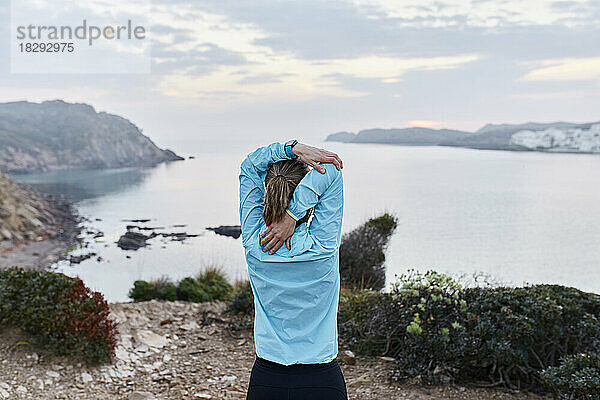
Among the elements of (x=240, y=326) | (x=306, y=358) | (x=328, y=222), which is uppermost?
(x=328, y=222)

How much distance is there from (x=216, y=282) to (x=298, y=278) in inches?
204

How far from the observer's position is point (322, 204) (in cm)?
168

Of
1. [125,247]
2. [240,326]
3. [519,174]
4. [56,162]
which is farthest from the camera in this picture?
[56,162]

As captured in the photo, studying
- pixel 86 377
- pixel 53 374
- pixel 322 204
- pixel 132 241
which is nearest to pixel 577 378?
pixel 322 204

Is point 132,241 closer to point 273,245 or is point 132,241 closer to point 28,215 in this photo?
point 28,215

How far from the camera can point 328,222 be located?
66.4 inches

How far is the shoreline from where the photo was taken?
36.1ft

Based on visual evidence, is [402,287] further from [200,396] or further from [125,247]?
[125,247]

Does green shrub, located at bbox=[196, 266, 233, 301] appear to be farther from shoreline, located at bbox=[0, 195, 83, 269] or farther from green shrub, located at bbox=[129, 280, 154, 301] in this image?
shoreline, located at bbox=[0, 195, 83, 269]

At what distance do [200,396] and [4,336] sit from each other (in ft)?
5.71

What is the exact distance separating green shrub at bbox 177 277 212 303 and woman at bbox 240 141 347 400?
4569 mm

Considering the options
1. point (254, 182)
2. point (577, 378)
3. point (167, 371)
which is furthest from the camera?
point (167, 371)

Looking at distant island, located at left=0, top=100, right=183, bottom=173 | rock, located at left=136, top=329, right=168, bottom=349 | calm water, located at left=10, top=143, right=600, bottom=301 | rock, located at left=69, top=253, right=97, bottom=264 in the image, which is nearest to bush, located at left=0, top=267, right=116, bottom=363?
rock, located at left=136, top=329, right=168, bottom=349

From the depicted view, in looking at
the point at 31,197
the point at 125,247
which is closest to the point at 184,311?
the point at 125,247
